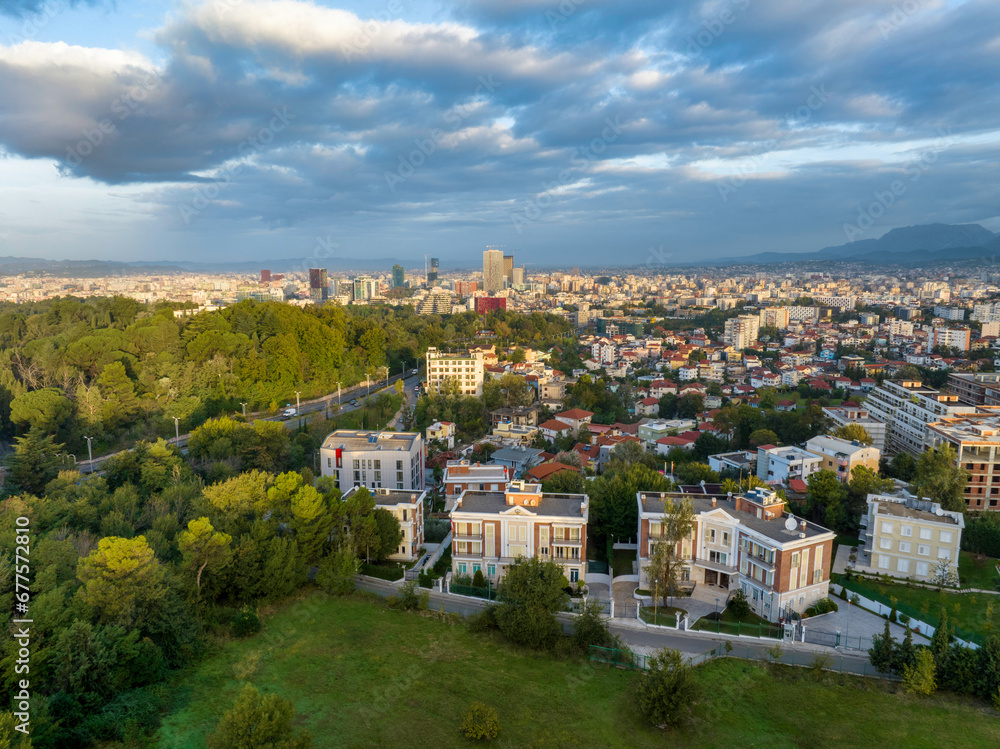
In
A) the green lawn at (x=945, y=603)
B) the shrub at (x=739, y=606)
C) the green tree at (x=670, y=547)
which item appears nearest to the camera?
the green lawn at (x=945, y=603)

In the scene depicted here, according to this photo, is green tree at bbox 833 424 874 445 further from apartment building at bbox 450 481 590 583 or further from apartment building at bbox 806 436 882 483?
apartment building at bbox 450 481 590 583

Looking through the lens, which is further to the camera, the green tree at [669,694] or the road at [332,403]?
the road at [332,403]

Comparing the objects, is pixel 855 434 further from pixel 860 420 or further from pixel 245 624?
pixel 245 624

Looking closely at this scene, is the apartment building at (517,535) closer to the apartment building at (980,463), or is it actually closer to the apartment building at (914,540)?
the apartment building at (914,540)

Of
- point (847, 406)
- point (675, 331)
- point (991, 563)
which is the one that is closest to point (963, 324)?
point (675, 331)

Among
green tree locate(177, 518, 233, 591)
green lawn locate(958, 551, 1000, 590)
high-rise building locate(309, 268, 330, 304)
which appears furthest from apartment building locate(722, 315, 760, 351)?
high-rise building locate(309, 268, 330, 304)

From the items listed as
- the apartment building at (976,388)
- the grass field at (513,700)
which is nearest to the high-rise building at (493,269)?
the apartment building at (976,388)

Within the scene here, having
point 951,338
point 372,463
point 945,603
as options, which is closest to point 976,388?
point 945,603
